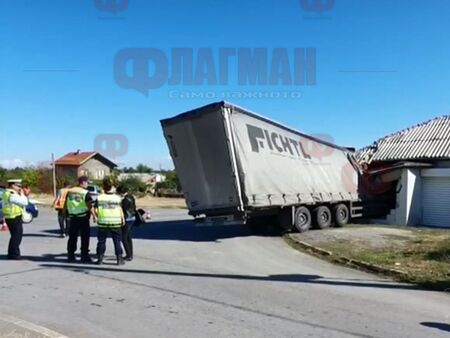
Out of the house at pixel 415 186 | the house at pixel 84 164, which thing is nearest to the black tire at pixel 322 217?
the house at pixel 415 186

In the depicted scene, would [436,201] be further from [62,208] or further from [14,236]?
[14,236]

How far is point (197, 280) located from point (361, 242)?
20.7ft

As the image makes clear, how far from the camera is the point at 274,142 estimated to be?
14.3 m

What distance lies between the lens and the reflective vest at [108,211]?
9.27 metres

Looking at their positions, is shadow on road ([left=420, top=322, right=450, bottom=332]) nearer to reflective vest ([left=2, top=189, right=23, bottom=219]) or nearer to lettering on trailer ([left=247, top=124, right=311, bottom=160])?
reflective vest ([left=2, top=189, right=23, bottom=219])

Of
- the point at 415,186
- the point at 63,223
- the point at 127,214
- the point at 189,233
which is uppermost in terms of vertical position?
the point at 415,186

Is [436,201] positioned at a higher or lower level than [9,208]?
lower

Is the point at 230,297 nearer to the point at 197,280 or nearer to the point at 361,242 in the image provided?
the point at 197,280

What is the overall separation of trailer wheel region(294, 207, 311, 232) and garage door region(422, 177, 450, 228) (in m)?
7.26

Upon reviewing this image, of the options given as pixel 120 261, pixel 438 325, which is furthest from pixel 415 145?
pixel 438 325

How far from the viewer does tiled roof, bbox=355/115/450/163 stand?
834 inches

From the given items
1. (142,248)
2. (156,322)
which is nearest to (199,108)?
(142,248)

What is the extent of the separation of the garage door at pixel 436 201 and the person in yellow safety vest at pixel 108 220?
15038 millimetres

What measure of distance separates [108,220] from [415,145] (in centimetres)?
1748
